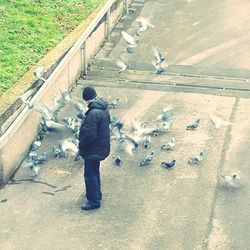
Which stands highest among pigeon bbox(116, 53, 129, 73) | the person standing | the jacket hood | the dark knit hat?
the dark knit hat

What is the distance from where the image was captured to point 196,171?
987cm

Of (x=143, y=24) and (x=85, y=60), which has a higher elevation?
(x=85, y=60)

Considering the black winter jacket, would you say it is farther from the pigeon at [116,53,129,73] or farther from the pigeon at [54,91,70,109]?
the pigeon at [116,53,129,73]

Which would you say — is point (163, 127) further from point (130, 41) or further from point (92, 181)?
point (130, 41)

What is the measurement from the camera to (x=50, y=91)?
36.9ft

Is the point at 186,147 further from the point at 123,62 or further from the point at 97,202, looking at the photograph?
the point at 123,62

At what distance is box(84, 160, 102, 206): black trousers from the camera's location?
889 cm

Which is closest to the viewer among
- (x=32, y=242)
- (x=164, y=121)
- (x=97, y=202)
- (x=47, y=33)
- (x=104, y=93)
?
(x=32, y=242)

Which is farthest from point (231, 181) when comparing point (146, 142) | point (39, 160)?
point (39, 160)

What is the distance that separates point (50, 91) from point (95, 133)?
2792 millimetres

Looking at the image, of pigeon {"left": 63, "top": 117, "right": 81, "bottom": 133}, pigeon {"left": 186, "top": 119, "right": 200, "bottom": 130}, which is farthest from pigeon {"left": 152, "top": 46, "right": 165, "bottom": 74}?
pigeon {"left": 63, "top": 117, "right": 81, "bottom": 133}

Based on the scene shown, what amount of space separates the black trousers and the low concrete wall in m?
1.30

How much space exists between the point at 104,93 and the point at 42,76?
4.56 ft

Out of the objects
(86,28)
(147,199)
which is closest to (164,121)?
(147,199)
